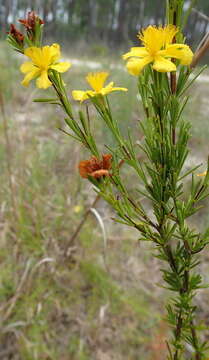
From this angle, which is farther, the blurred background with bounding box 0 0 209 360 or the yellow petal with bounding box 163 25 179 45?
the blurred background with bounding box 0 0 209 360

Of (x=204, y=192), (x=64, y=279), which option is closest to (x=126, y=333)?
(x=64, y=279)

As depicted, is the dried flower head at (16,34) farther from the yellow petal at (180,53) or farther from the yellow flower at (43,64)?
the yellow petal at (180,53)

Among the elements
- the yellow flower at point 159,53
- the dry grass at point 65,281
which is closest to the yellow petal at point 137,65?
the yellow flower at point 159,53

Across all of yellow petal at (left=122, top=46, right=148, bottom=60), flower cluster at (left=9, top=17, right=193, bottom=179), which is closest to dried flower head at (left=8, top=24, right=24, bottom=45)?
flower cluster at (left=9, top=17, right=193, bottom=179)

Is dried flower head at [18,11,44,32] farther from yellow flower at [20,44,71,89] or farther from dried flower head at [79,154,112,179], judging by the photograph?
dried flower head at [79,154,112,179]

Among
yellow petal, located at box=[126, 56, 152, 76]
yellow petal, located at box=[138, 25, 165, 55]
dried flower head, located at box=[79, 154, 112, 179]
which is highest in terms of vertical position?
yellow petal, located at box=[138, 25, 165, 55]

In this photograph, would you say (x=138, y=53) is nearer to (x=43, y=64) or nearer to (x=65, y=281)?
(x=43, y=64)

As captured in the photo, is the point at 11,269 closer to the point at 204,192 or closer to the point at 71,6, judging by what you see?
the point at 204,192

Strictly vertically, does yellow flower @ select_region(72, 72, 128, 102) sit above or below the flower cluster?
below
